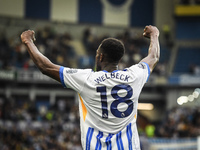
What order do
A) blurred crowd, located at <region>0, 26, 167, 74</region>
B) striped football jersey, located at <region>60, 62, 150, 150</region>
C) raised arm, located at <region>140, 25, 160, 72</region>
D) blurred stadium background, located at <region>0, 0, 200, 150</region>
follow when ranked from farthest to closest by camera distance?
blurred crowd, located at <region>0, 26, 167, 74</region>, blurred stadium background, located at <region>0, 0, 200, 150</region>, raised arm, located at <region>140, 25, 160, 72</region>, striped football jersey, located at <region>60, 62, 150, 150</region>

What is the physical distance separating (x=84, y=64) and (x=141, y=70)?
18156 mm

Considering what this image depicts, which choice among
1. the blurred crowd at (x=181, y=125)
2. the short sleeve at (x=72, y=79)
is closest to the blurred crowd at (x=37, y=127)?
the blurred crowd at (x=181, y=125)

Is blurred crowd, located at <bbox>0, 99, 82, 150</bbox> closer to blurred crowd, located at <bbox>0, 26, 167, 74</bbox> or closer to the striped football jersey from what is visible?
blurred crowd, located at <bbox>0, 26, 167, 74</bbox>

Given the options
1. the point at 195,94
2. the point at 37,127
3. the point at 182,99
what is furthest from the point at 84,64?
the point at 195,94

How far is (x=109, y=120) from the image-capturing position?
267cm

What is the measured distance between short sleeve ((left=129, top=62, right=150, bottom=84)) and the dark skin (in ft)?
0.20

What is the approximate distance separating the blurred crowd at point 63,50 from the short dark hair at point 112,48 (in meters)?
16.4

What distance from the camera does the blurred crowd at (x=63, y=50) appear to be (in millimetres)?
19702

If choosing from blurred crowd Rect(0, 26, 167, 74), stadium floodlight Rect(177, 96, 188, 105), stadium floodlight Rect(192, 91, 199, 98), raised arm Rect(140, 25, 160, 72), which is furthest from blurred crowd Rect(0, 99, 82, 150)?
raised arm Rect(140, 25, 160, 72)

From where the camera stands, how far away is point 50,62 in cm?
267

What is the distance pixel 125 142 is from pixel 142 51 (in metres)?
21.8

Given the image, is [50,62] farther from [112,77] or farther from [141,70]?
[141,70]

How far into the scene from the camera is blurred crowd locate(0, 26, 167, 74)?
1970 centimetres

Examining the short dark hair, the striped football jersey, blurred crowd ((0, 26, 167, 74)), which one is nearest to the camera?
the striped football jersey
